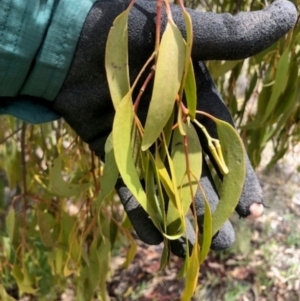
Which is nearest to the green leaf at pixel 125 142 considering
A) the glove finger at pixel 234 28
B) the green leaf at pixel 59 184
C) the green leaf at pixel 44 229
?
the glove finger at pixel 234 28

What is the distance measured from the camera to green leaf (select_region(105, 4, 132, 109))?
1.72 ft

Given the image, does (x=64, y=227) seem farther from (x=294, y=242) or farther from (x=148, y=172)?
(x=294, y=242)

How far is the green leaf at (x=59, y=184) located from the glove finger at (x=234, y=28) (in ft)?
0.78

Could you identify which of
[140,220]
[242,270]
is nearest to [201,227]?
[140,220]

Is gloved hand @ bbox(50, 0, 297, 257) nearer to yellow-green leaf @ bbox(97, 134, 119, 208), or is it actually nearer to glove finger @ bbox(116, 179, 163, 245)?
glove finger @ bbox(116, 179, 163, 245)

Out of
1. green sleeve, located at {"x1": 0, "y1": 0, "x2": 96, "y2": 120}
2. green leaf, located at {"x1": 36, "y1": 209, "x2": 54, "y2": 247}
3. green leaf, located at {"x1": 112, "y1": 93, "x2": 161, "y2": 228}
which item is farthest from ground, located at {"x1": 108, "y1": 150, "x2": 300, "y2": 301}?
green leaf, located at {"x1": 112, "y1": 93, "x2": 161, "y2": 228}

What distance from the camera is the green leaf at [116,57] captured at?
0.53 metres

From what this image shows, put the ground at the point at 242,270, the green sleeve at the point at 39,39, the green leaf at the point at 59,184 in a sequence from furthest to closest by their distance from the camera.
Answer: the ground at the point at 242,270, the green leaf at the point at 59,184, the green sleeve at the point at 39,39

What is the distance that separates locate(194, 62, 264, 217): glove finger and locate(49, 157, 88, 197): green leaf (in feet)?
0.67

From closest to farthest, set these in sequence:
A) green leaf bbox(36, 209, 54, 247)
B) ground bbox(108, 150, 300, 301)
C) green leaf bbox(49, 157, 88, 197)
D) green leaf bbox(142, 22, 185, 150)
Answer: green leaf bbox(142, 22, 185, 150)
green leaf bbox(49, 157, 88, 197)
green leaf bbox(36, 209, 54, 247)
ground bbox(108, 150, 300, 301)

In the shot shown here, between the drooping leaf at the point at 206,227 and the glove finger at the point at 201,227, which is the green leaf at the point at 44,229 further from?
the drooping leaf at the point at 206,227

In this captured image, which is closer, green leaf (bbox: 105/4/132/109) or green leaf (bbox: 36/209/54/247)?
green leaf (bbox: 105/4/132/109)

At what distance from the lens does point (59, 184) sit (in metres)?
0.79

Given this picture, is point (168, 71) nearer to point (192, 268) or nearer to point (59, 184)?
point (192, 268)
